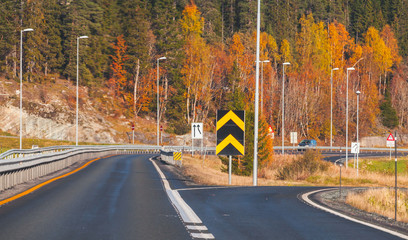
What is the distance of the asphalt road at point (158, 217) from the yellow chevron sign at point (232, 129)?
434cm

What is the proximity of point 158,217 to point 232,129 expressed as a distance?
9.55 meters

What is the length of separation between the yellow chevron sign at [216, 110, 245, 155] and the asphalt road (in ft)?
14.2

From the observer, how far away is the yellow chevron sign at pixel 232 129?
19531 mm

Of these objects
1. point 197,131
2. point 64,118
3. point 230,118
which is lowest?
point 197,131

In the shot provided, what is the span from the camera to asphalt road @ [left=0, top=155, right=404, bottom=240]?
8.47 m

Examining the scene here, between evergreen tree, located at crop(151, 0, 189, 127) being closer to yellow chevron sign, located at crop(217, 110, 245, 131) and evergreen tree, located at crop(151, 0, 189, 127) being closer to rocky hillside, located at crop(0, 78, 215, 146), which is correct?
rocky hillside, located at crop(0, 78, 215, 146)

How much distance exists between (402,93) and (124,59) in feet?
182

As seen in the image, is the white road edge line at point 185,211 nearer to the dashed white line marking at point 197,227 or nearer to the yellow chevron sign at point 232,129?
the dashed white line marking at point 197,227

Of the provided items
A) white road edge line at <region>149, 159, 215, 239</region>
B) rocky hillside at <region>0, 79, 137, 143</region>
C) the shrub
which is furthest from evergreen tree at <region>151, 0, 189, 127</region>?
white road edge line at <region>149, 159, 215, 239</region>

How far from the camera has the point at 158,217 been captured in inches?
406

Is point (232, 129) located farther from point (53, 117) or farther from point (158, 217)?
point (53, 117)

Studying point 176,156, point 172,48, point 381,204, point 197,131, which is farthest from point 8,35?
point 381,204

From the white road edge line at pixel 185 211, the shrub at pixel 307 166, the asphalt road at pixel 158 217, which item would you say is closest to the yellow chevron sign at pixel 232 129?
the asphalt road at pixel 158 217

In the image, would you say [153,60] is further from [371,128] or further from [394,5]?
[394,5]
